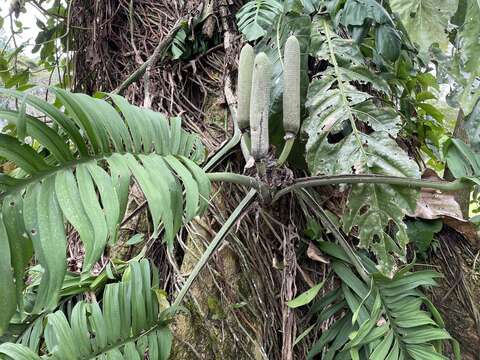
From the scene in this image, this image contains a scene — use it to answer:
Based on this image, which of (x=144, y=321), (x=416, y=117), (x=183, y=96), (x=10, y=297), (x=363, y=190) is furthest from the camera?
(x=416, y=117)

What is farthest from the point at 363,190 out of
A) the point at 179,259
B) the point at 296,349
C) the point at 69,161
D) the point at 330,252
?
the point at 69,161

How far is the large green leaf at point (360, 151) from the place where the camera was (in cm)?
110

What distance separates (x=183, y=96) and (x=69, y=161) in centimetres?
93

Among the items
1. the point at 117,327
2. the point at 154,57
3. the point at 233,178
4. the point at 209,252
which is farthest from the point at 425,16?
the point at 154,57

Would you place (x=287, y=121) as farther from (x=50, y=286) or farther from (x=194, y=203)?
(x=50, y=286)

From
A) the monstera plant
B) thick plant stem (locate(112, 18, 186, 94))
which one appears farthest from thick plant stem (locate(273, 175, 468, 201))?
thick plant stem (locate(112, 18, 186, 94))

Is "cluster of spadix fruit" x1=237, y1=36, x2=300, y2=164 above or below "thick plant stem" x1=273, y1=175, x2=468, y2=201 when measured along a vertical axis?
above

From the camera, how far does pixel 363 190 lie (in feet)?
3.67

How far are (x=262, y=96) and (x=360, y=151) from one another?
364 millimetres

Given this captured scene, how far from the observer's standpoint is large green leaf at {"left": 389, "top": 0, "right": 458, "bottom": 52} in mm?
808

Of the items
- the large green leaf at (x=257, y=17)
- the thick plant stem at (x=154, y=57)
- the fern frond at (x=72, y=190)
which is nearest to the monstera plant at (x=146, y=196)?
the fern frond at (x=72, y=190)

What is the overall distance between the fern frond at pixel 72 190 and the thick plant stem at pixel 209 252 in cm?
23

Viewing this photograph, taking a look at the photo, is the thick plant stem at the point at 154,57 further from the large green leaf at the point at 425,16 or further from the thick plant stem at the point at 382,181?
the large green leaf at the point at 425,16

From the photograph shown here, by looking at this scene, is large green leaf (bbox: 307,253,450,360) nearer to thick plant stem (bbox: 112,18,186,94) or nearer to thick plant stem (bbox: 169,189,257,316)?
thick plant stem (bbox: 169,189,257,316)
